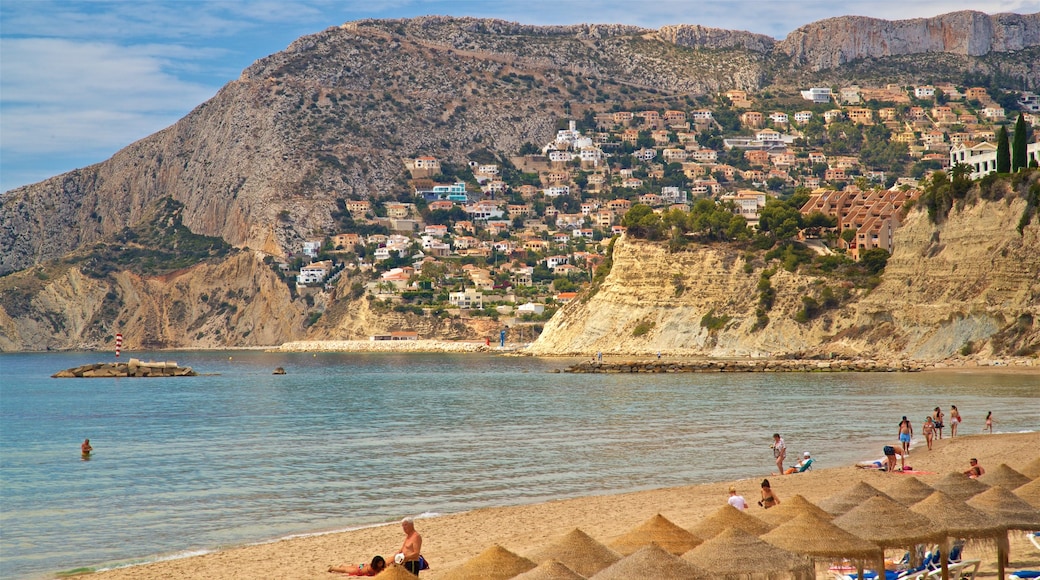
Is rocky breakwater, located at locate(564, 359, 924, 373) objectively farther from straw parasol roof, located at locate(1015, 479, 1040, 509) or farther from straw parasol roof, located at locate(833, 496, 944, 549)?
straw parasol roof, located at locate(833, 496, 944, 549)

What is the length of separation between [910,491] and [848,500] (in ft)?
3.98

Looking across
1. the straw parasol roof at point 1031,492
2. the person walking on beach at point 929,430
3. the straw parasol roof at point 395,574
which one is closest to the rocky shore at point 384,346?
the person walking on beach at point 929,430

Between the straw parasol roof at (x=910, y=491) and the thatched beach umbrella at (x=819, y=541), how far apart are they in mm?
2874

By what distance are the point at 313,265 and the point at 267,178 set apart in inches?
1256

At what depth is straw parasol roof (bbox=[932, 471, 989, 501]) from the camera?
58.3 ft

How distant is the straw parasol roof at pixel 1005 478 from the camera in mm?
18500

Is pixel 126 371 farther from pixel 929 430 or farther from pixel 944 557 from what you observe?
pixel 944 557

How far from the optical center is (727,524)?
15953 mm

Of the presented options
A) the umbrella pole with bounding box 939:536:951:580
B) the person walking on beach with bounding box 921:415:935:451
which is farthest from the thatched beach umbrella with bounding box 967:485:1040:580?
the person walking on beach with bounding box 921:415:935:451

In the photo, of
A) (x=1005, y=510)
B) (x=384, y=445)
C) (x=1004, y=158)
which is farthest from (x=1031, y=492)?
(x=1004, y=158)

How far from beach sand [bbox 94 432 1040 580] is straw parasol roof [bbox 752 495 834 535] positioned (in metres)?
1.74

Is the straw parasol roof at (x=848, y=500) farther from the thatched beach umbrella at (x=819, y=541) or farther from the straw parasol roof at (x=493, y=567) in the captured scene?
the straw parasol roof at (x=493, y=567)

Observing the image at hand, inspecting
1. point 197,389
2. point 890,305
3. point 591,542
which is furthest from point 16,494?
point 890,305

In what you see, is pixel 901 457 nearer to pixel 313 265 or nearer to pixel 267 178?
pixel 313 265
